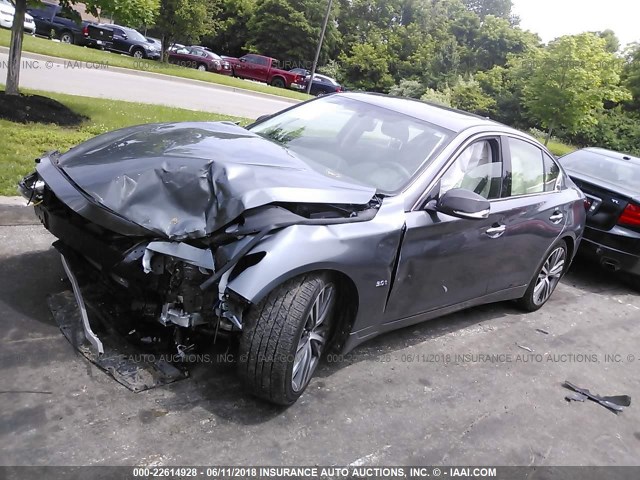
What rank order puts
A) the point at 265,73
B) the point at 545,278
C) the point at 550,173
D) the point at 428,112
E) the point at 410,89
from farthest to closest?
the point at 410,89
the point at 265,73
the point at 545,278
the point at 550,173
the point at 428,112

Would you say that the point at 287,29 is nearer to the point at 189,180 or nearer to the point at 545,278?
the point at 545,278

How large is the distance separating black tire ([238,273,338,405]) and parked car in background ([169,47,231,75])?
29568 mm

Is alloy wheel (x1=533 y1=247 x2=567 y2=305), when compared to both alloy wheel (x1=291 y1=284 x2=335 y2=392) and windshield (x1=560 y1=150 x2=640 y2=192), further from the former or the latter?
alloy wheel (x1=291 y1=284 x2=335 y2=392)

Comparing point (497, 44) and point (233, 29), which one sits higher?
point (497, 44)

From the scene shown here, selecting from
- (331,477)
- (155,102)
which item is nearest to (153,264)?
(331,477)

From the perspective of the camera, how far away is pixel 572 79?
19.6 m

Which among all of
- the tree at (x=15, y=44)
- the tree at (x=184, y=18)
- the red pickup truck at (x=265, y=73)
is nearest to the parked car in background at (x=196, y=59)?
the red pickup truck at (x=265, y=73)

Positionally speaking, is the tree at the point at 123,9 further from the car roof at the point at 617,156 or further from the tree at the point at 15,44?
the car roof at the point at 617,156

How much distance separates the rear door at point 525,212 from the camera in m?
4.46

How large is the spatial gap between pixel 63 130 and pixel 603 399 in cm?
729

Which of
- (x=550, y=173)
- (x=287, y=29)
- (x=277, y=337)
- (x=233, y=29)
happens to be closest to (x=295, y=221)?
(x=277, y=337)

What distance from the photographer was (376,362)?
13.0 ft

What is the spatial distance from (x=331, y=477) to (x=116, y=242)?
1.60m

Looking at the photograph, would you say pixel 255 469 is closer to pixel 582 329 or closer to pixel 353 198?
pixel 353 198
